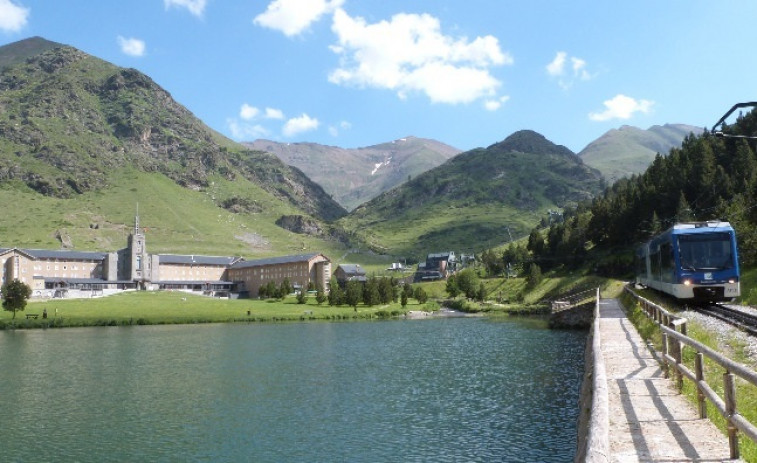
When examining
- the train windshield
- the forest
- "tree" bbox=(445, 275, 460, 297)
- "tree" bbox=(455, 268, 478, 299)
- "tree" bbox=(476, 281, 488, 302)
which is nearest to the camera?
the train windshield

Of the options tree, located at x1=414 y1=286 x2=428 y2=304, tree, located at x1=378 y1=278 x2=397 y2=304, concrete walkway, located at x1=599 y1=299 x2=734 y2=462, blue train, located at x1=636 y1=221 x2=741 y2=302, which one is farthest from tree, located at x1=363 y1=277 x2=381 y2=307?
concrete walkway, located at x1=599 y1=299 x2=734 y2=462

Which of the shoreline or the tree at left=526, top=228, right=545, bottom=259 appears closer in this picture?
the shoreline

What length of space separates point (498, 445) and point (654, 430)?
14.6 metres

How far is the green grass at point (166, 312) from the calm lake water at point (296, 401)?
38.4 m

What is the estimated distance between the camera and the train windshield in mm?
42000

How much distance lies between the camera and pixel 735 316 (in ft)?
119

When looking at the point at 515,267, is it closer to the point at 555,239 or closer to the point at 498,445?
the point at 555,239

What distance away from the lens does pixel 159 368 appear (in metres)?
56.4

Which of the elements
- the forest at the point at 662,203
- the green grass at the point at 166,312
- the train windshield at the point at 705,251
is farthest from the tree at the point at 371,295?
the train windshield at the point at 705,251

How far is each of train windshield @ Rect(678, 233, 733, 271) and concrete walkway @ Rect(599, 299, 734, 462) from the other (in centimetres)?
2080

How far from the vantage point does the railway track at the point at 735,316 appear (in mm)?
30062

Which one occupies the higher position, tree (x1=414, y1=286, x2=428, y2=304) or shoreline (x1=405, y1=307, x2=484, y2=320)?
tree (x1=414, y1=286, x2=428, y2=304)

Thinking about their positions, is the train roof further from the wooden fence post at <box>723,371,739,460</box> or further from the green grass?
the green grass

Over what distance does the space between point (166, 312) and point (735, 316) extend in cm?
11623
